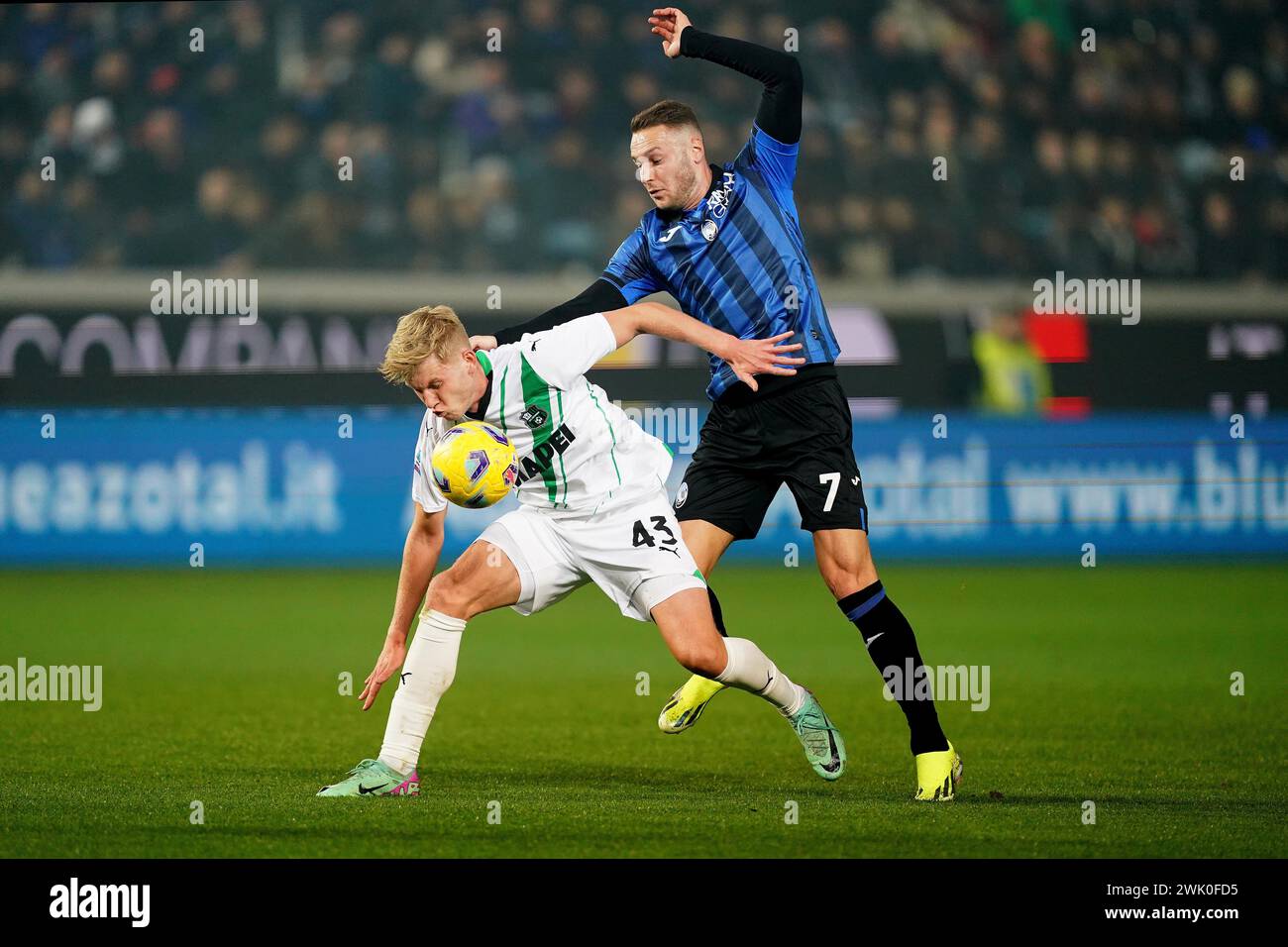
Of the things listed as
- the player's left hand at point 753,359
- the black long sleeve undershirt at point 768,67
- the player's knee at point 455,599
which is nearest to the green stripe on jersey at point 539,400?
the player's knee at point 455,599

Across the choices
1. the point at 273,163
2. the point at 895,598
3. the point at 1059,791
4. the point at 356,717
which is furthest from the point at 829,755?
the point at 273,163

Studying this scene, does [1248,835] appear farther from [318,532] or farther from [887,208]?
[887,208]

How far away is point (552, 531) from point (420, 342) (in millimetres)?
811

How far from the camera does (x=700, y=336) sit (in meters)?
5.04

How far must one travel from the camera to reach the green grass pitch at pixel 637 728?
453cm

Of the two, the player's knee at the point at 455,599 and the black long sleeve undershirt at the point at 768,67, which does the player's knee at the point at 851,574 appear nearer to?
the player's knee at the point at 455,599

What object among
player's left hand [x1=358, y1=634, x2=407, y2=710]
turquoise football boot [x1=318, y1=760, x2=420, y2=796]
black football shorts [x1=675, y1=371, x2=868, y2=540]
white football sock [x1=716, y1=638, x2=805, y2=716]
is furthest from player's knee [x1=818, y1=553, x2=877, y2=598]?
turquoise football boot [x1=318, y1=760, x2=420, y2=796]

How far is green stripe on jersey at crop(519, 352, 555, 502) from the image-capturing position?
5074mm

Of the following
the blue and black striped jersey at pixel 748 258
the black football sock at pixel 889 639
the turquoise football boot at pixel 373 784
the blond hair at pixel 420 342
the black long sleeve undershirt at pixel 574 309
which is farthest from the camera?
the blue and black striped jersey at pixel 748 258

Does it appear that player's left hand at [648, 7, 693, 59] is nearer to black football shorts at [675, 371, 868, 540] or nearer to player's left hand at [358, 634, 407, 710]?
black football shorts at [675, 371, 868, 540]

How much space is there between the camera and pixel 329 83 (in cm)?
1486

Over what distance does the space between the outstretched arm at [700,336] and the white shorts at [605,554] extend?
1.71ft

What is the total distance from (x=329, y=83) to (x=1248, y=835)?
1210 cm

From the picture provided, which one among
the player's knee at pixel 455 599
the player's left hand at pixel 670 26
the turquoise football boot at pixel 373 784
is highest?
the player's left hand at pixel 670 26
